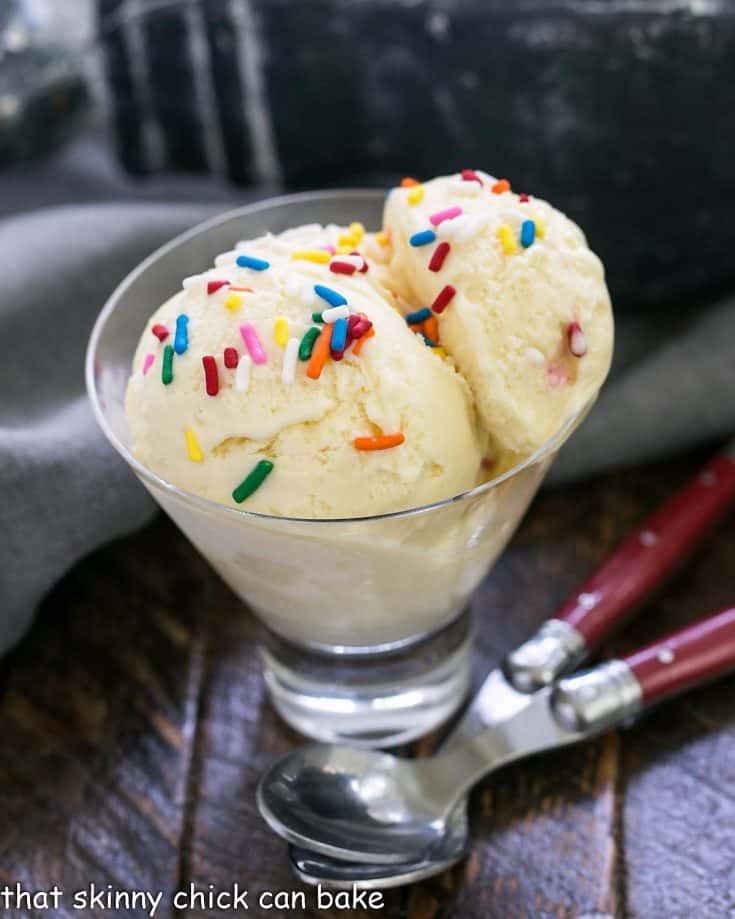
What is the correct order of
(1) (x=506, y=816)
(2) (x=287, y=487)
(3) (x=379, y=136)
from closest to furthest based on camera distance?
1. (2) (x=287, y=487)
2. (1) (x=506, y=816)
3. (3) (x=379, y=136)

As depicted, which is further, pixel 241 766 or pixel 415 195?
pixel 241 766

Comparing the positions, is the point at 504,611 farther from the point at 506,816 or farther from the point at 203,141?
the point at 203,141

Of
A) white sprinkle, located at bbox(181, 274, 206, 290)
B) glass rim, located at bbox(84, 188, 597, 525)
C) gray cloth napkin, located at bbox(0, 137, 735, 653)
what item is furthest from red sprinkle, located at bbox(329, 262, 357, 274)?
gray cloth napkin, located at bbox(0, 137, 735, 653)

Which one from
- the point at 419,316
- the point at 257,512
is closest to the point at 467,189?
the point at 419,316

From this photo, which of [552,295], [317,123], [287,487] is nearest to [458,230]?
[552,295]

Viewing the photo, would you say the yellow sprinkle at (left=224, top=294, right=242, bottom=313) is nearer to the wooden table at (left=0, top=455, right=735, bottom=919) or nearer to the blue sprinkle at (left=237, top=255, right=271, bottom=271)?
the blue sprinkle at (left=237, top=255, right=271, bottom=271)

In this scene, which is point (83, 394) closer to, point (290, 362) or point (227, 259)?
point (227, 259)
